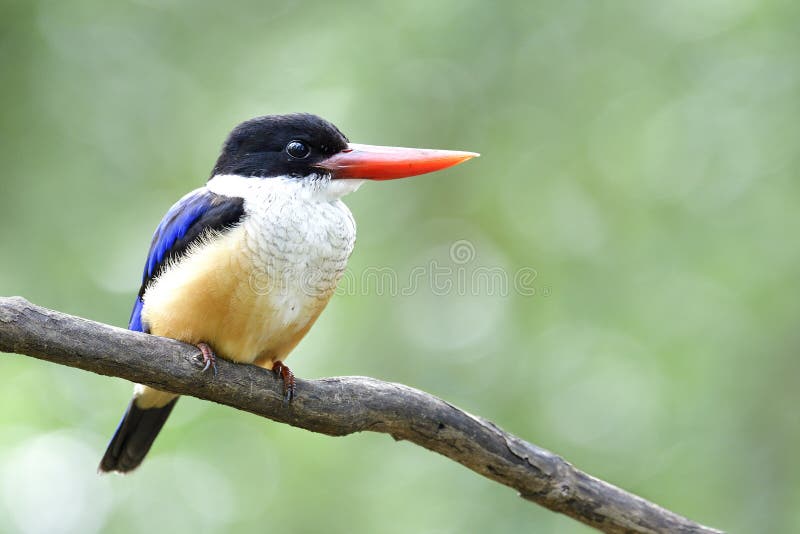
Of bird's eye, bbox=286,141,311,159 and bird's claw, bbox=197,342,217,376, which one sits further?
bird's eye, bbox=286,141,311,159

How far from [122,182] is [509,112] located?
2.36 meters

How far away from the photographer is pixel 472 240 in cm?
512

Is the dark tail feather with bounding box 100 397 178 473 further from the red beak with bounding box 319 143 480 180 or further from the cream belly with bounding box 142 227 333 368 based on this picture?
the red beak with bounding box 319 143 480 180

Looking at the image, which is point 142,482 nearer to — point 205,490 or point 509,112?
point 205,490

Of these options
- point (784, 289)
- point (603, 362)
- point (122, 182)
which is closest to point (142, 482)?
point (122, 182)

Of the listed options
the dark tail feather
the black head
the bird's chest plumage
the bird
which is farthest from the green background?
the bird's chest plumage

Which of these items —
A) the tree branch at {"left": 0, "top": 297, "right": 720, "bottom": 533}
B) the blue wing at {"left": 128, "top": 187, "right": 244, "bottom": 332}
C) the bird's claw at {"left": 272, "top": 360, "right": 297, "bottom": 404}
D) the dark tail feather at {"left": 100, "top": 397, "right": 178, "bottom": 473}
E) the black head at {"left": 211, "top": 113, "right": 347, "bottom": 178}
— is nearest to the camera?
the tree branch at {"left": 0, "top": 297, "right": 720, "bottom": 533}

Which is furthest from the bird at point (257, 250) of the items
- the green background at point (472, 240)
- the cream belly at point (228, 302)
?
the green background at point (472, 240)

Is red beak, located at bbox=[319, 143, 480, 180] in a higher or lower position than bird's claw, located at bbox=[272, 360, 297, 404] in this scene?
higher

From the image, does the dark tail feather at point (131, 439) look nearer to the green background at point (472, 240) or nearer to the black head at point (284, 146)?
the green background at point (472, 240)

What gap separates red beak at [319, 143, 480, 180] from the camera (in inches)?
135

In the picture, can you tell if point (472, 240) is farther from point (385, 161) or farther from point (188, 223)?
point (188, 223)

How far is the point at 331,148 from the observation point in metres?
3.44

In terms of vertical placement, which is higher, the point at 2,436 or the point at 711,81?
the point at 711,81
